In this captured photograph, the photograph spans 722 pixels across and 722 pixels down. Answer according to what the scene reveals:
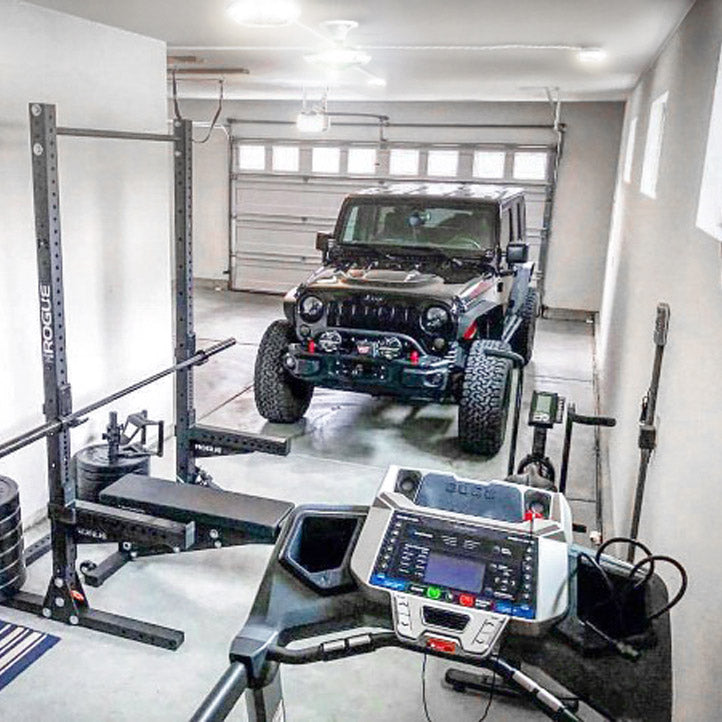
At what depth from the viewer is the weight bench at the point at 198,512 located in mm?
3020

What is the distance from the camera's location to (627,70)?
19.0 feet

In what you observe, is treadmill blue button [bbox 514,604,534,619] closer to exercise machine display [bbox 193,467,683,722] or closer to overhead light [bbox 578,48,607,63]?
exercise machine display [bbox 193,467,683,722]

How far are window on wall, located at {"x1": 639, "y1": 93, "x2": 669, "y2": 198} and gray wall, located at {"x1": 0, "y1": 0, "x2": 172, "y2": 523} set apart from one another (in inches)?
116

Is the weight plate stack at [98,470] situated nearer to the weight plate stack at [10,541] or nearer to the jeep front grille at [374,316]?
the weight plate stack at [10,541]

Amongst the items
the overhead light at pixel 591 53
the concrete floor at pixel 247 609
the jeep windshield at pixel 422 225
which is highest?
the overhead light at pixel 591 53

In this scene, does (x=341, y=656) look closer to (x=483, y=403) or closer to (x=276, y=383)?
(x=483, y=403)

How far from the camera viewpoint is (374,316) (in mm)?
4988

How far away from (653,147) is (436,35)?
5.17 feet

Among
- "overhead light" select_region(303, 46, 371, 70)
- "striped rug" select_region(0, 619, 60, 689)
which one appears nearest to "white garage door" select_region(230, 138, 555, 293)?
"overhead light" select_region(303, 46, 371, 70)

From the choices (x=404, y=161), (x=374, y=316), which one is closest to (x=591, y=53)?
(x=374, y=316)

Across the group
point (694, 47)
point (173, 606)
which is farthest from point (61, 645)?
point (694, 47)

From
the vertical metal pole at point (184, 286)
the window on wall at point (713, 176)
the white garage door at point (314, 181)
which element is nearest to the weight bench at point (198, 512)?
the vertical metal pole at point (184, 286)

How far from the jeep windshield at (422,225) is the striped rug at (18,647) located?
Result: 12.7 feet

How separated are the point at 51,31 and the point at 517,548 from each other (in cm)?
344
